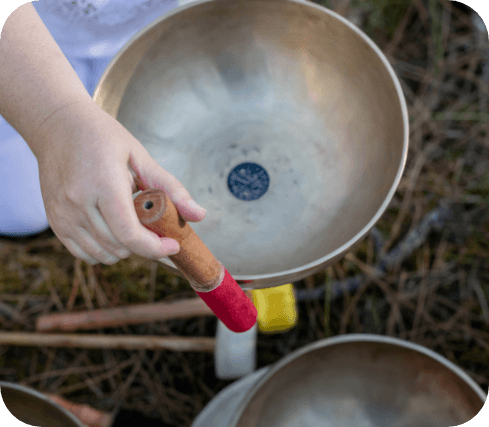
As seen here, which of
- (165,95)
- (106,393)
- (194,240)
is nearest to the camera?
(194,240)

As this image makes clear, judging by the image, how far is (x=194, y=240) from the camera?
385 mm

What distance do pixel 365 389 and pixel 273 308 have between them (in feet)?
0.73

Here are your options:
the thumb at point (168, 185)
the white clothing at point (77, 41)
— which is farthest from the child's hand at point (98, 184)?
the white clothing at point (77, 41)

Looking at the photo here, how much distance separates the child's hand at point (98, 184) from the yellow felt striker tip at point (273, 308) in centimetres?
41

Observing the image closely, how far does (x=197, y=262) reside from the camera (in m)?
Result: 0.38

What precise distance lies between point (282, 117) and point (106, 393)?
737mm

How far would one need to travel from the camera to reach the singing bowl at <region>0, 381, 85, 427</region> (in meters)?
0.60

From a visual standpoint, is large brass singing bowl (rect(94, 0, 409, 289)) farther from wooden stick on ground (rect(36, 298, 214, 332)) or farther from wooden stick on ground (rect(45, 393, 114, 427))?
wooden stick on ground (rect(45, 393, 114, 427))

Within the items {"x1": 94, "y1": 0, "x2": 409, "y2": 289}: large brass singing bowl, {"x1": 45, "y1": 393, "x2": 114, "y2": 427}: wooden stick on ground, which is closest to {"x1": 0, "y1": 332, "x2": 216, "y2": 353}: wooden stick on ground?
{"x1": 45, "y1": 393, "x2": 114, "y2": 427}: wooden stick on ground

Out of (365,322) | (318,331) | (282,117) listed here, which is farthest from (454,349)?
(282,117)

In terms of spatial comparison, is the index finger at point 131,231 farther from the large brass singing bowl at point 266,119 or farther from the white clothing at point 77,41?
the white clothing at point 77,41

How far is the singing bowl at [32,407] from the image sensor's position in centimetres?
Result: 60

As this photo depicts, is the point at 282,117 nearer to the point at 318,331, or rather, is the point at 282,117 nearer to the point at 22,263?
the point at 318,331

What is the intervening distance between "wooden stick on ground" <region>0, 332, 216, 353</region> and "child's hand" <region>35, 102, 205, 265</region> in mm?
469
